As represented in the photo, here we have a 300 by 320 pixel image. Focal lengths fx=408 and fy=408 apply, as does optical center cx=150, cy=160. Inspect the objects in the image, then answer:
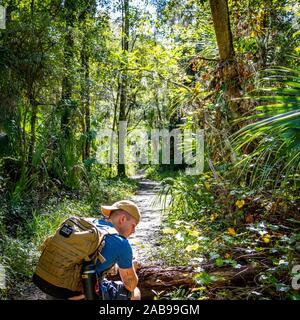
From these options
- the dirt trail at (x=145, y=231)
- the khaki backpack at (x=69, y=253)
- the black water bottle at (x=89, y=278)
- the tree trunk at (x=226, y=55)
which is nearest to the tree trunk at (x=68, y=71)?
the dirt trail at (x=145, y=231)

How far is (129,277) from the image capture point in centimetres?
291

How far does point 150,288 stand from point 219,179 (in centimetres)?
267

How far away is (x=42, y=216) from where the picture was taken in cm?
673

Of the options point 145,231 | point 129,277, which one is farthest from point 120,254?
point 145,231

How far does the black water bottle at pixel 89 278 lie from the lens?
2617 mm

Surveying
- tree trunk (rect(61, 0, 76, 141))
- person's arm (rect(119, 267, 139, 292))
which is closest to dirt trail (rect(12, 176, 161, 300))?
person's arm (rect(119, 267, 139, 292))

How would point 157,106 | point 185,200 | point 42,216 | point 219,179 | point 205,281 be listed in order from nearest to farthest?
1. point 205,281
2. point 219,179
3. point 42,216
4. point 185,200
5. point 157,106

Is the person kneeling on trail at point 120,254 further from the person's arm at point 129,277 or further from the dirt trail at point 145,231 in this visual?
the dirt trail at point 145,231

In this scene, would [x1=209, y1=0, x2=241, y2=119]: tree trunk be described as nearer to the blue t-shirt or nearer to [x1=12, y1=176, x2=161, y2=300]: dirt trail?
[x1=12, y1=176, x2=161, y2=300]: dirt trail

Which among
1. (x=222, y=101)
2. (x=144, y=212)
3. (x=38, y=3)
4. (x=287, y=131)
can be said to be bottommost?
(x=144, y=212)

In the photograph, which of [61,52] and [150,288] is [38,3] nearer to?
[61,52]

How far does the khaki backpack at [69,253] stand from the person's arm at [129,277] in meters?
0.25

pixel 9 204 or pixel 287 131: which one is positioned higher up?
pixel 287 131
